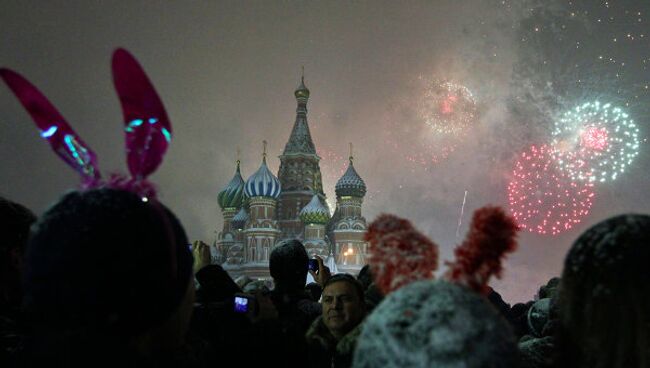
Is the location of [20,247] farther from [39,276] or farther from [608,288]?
[608,288]

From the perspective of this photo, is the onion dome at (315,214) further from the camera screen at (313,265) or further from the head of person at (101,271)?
the head of person at (101,271)

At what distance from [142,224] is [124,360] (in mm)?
401

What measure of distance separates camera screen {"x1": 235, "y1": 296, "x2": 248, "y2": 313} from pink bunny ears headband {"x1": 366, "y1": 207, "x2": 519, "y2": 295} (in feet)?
3.56

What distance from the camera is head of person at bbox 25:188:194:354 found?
4.46 feet

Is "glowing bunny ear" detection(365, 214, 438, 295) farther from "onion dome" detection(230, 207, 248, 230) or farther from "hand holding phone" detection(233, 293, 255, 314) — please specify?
"onion dome" detection(230, 207, 248, 230)

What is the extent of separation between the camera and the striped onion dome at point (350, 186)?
130ft

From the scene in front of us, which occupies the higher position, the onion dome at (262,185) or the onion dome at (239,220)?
the onion dome at (262,185)

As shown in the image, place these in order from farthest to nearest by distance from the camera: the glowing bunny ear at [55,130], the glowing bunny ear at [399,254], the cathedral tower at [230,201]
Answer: the cathedral tower at [230,201] → the glowing bunny ear at [55,130] → the glowing bunny ear at [399,254]

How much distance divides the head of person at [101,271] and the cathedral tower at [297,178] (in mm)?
38686

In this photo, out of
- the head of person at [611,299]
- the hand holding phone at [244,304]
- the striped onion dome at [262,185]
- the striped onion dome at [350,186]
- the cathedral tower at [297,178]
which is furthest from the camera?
the cathedral tower at [297,178]

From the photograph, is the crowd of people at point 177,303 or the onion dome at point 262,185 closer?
the crowd of people at point 177,303

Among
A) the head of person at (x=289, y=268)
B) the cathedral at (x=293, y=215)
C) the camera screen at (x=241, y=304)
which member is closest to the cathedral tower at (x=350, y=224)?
the cathedral at (x=293, y=215)

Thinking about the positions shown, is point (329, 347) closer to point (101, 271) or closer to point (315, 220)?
point (101, 271)

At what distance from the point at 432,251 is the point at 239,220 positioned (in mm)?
41015
